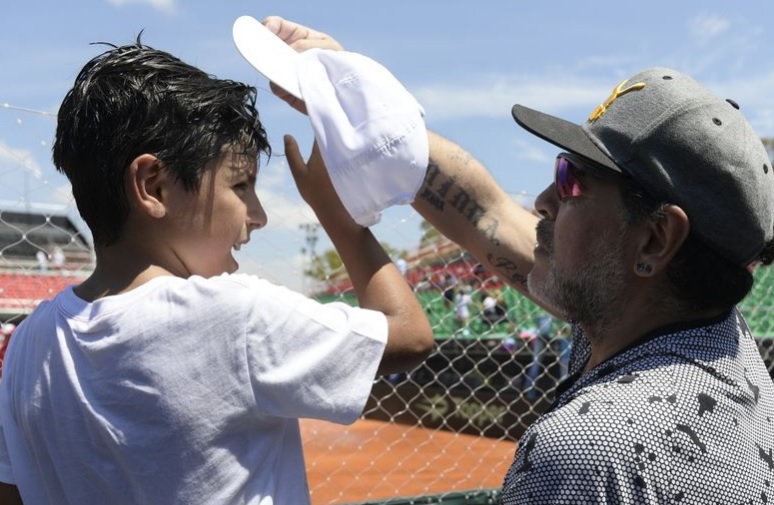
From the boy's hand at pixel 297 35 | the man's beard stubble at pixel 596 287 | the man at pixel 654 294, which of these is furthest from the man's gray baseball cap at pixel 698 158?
the boy's hand at pixel 297 35

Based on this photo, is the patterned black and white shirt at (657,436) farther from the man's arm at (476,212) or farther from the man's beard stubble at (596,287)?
the man's arm at (476,212)

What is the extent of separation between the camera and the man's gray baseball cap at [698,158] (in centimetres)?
129

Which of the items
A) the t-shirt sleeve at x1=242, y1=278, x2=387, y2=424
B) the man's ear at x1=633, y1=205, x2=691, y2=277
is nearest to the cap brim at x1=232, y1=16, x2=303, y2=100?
Result: the t-shirt sleeve at x1=242, y1=278, x2=387, y2=424

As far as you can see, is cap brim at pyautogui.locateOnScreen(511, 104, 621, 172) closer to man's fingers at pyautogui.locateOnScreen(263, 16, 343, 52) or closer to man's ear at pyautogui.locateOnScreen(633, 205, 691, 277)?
man's ear at pyautogui.locateOnScreen(633, 205, 691, 277)

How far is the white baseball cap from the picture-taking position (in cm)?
126

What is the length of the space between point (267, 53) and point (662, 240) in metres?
0.69

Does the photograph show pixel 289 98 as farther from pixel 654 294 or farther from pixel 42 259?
pixel 42 259

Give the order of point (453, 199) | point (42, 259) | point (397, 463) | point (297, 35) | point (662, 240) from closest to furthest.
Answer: point (662, 240)
point (297, 35)
point (453, 199)
point (42, 259)
point (397, 463)

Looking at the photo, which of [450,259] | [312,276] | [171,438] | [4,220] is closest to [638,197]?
[171,438]


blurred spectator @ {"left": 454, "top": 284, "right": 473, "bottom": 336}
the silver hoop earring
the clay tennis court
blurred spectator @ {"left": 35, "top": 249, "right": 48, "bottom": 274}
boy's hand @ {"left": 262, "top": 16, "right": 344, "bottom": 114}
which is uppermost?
boy's hand @ {"left": 262, "top": 16, "right": 344, "bottom": 114}

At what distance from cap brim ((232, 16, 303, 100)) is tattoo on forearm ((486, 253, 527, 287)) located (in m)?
0.92

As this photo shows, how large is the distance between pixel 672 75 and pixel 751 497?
681mm

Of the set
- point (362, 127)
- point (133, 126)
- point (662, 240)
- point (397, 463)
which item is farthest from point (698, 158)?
point (397, 463)

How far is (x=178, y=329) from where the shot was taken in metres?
1.22
